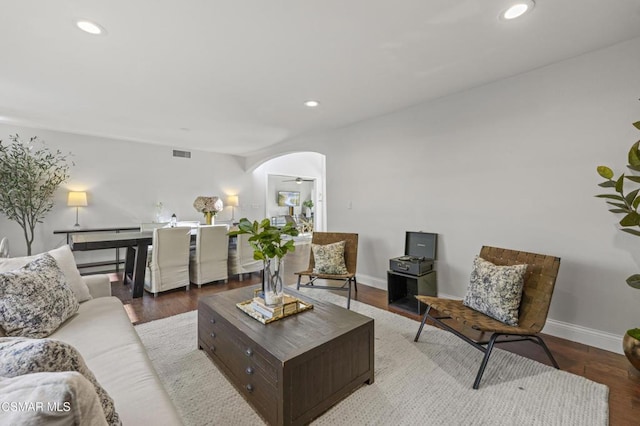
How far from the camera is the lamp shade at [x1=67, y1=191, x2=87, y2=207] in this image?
4.77m

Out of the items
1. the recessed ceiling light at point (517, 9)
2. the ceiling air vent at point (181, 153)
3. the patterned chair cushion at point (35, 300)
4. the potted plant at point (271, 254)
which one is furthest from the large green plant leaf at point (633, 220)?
the ceiling air vent at point (181, 153)

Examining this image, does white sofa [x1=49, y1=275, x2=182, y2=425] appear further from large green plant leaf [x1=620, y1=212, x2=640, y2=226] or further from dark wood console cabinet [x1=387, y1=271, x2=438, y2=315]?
large green plant leaf [x1=620, y1=212, x2=640, y2=226]

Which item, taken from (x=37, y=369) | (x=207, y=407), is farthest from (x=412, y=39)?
(x=207, y=407)

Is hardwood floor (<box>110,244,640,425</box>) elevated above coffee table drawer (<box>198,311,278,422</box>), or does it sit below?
below

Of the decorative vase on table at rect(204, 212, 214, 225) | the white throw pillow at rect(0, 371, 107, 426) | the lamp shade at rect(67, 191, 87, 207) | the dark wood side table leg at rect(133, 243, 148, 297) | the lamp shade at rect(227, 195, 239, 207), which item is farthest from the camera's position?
the lamp shade at rect(227, 195, 239, 207)

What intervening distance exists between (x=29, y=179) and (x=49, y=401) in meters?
5.56

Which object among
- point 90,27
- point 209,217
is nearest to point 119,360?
point 90,27

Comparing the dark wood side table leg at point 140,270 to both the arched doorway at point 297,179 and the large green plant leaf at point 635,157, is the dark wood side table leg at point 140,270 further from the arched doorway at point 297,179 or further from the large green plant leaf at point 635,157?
the large green plant leaf at point 635,157

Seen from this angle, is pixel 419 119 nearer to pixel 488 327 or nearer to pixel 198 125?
pixel 488 327

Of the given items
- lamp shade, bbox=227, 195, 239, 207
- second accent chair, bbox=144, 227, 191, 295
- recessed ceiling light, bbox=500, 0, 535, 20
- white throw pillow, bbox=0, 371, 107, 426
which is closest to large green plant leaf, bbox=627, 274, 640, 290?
recessed ceiling light, bbox=500, 0, 535, 20

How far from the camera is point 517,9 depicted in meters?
1.82

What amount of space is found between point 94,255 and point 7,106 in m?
2.61

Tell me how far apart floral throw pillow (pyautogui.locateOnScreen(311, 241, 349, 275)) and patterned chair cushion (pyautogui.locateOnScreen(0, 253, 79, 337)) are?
234cm

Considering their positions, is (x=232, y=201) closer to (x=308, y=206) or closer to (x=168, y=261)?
(x=168, y=261)
